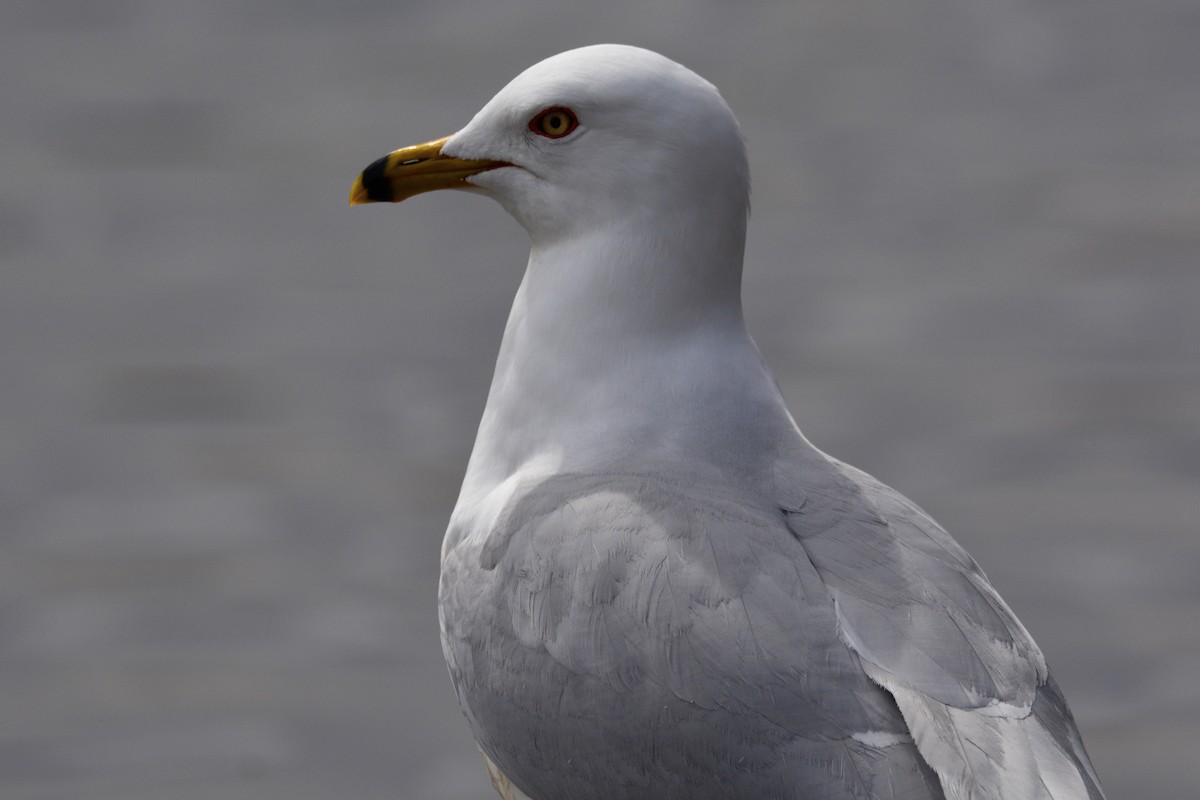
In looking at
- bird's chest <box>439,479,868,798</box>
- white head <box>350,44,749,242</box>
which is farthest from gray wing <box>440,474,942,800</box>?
white head <box>350,44,749,242</box>

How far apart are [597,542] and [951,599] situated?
42cm

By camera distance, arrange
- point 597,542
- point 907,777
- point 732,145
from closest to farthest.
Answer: point 907,777 → point 597,542 → point 732,145

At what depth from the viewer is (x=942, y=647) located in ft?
7.47

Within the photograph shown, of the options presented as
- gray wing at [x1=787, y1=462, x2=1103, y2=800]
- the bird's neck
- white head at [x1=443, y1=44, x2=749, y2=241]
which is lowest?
gray wing at [x1=787, y1=462, x2=1103, y2=800]

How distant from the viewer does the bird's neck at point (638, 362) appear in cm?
251

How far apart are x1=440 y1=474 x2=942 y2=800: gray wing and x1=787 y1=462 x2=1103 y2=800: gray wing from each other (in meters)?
0.03

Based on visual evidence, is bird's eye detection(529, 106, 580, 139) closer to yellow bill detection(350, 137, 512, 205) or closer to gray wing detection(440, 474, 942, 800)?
yellow bill detection(350, 137, 512, 205)

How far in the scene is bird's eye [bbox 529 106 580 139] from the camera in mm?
2521

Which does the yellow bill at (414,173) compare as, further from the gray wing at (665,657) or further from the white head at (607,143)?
the gray wing at (665,657)

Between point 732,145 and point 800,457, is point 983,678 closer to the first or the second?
point 800,457

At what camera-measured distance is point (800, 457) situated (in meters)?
2.54

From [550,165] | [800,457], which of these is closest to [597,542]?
[800,457]

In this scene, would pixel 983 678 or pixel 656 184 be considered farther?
pixel 656 184

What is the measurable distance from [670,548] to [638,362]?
1.01 feet
